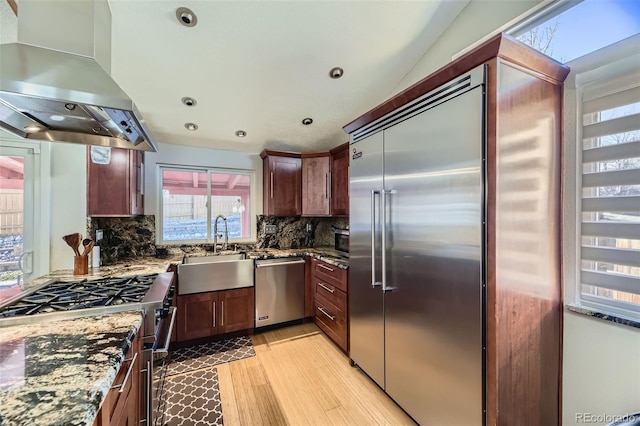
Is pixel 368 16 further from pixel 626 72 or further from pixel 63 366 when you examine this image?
pixel 63 366

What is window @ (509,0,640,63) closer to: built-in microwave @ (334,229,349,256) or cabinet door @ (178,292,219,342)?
built-in microwave @ (334,229,349,256)

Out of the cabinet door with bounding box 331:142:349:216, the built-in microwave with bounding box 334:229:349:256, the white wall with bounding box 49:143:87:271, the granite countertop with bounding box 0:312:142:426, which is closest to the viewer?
the granite countertop with bounding box 0:312:142:426

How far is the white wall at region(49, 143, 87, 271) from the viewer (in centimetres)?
211

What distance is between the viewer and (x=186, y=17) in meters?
1.75

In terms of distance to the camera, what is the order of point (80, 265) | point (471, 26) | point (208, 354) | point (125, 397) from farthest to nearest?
point (208, 354)
point (80, 265)
point (471, 26)
point (125, 397)

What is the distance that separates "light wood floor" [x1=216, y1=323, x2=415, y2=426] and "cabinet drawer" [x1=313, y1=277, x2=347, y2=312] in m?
0.51

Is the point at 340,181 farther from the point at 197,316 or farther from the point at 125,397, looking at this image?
the point at 125,397

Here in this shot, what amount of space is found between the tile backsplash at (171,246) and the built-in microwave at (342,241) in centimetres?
28

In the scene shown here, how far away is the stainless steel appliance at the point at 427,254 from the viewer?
4.19ft

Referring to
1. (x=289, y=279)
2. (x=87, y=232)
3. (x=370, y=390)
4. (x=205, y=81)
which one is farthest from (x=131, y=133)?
(x=370, y=390)

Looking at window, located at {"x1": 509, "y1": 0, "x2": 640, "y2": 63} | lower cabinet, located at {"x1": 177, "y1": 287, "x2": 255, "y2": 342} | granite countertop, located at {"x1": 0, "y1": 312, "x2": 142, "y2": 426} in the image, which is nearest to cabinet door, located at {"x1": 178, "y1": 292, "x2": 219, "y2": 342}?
lower cabinet, located at {"x1": 177, "y1": 287, "x2": 255, "y2": 342}

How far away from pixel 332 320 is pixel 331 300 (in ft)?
0.70

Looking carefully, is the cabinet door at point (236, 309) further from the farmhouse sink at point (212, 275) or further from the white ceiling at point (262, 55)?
the white ceiling at point (262, 55)

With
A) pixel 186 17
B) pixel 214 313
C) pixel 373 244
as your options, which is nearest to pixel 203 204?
pixel 214 313
